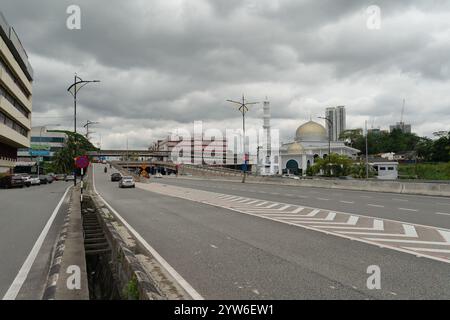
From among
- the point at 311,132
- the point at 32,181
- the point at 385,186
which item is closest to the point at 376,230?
the point at 385,186

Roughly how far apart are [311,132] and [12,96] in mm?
74906

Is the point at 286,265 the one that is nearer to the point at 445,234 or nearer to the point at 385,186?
the point at 445,234

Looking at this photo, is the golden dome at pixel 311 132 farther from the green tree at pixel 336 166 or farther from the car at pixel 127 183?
the car at pixel 127 183

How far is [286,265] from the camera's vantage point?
22.0 feet

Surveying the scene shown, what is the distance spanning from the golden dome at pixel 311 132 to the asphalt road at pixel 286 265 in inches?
3785

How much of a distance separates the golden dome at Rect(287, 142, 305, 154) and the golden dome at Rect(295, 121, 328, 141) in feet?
22.4

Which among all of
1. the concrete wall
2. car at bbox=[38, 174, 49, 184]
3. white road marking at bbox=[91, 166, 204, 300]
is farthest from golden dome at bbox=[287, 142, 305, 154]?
white road marking at bbox=[91, 166, 204, 300]

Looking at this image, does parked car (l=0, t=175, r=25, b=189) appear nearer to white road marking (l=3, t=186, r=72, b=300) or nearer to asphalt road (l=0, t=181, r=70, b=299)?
asphalt road (l=0, t=181, r=70, b=299)

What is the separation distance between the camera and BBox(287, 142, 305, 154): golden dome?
96.1 metres

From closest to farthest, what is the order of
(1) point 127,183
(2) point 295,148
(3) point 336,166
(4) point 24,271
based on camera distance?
(4) point 24,271 → (1) point 127,183 → (3) point 336,166 → (2) point 295,148

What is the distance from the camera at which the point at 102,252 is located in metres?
9.37

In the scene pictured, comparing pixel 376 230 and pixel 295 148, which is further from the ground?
pixel 295 148

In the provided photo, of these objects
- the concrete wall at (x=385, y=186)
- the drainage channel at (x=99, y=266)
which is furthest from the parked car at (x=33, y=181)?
the drainage channel at (x=99, y=266)
